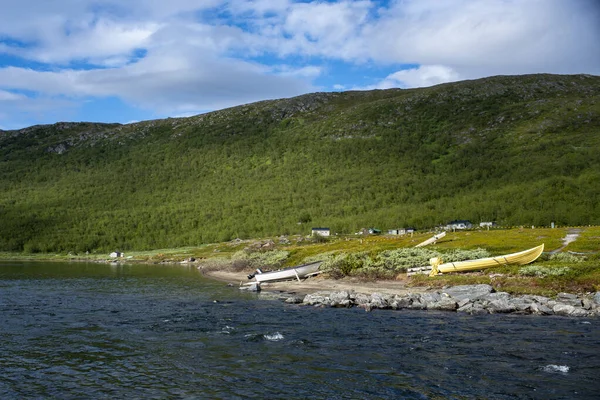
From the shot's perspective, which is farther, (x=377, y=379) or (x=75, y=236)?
(x=75, y=236)

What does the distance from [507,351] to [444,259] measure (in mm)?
30869

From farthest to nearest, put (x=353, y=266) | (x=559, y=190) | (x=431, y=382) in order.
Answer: (x=559, y=190)
(x=353, y=266)
(x=431, y=382)

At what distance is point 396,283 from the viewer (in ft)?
168

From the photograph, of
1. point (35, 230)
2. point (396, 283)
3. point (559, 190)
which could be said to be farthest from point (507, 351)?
point (35, 230)

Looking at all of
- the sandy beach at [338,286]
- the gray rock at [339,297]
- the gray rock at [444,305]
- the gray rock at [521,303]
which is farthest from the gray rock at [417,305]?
the gray rock at [521,303]

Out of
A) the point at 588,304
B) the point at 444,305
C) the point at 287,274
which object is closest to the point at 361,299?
the point at 444,305

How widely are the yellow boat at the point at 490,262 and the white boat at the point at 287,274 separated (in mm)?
16899

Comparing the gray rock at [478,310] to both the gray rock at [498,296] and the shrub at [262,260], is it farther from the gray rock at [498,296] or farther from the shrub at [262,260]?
the shrub at [262,260]

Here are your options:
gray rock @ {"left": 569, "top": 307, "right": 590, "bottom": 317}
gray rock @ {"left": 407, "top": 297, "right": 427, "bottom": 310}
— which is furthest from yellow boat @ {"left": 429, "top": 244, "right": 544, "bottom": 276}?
gray rock @ {"left": 569, "top": 307, "right": 590, "bottom": 317}

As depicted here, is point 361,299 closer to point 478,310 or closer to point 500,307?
point 478,310

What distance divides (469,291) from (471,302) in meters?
3.52

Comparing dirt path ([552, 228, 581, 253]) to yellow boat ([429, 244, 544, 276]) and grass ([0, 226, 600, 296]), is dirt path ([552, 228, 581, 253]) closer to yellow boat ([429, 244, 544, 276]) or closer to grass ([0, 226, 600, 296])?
grass ([0, 226, 600, 296])

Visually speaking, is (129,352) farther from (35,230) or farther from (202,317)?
(35,230)

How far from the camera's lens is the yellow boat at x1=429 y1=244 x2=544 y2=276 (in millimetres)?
Answer: 50000
